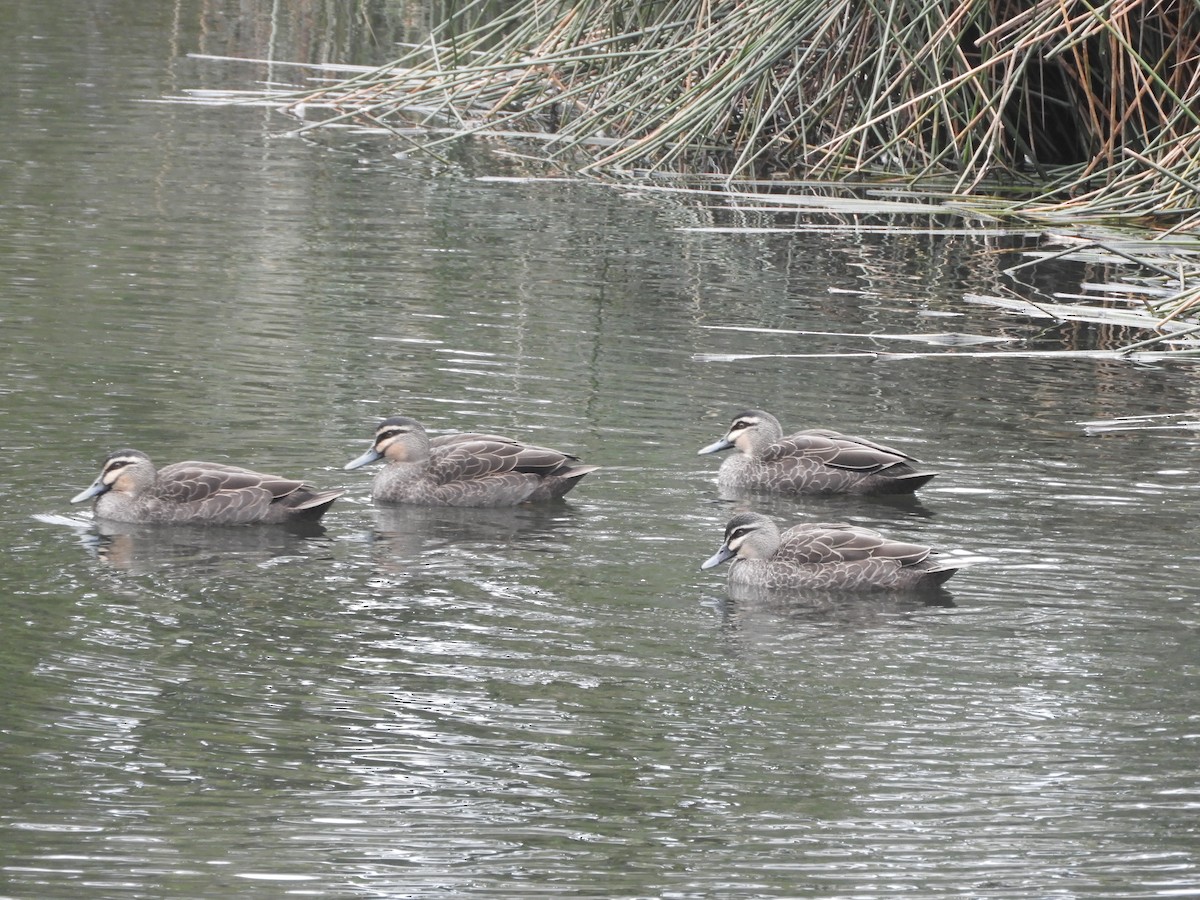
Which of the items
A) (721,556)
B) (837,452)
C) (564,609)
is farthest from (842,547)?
(837,452)

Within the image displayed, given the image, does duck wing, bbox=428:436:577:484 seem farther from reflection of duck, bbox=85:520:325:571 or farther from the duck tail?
reflection of duck, bbox=85:520:325:571

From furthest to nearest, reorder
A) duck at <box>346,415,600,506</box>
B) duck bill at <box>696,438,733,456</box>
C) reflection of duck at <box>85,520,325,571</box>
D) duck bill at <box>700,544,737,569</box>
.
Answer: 1. duck bill at <box>696,438,733,456</box>
2. duck at <box>346,415,600,506</box>
3. reflection of duck at <box>85,520,325,571</box>
4. duck bill at <box>700,544,737,569</box>

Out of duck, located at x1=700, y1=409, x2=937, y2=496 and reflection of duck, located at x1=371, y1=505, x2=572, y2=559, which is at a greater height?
duck, located at x1=700, y1=409, x2=937, y2=496

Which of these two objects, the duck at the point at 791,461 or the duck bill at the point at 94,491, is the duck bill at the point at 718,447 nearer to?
the duck at the point at 791,461

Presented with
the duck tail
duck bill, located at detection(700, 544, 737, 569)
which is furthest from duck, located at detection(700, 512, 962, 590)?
the duck tail

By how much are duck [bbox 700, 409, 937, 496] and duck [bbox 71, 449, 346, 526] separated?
7.30 feet

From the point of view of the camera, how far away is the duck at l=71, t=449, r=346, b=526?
10.4 metres

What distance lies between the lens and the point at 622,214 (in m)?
19.2

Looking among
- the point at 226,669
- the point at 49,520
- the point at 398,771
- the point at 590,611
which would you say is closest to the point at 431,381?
the point at 49,520

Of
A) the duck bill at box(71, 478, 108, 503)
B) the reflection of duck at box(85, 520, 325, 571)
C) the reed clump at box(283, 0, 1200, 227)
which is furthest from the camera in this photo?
the reed clump at box(283, 0, 1200, 227)

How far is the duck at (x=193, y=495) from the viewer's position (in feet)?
34.1

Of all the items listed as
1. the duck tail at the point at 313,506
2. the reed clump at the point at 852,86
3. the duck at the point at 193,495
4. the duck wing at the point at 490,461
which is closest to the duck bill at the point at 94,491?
the duck at the point at 193,495

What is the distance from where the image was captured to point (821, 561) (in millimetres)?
9789

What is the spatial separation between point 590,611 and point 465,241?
894 cm
